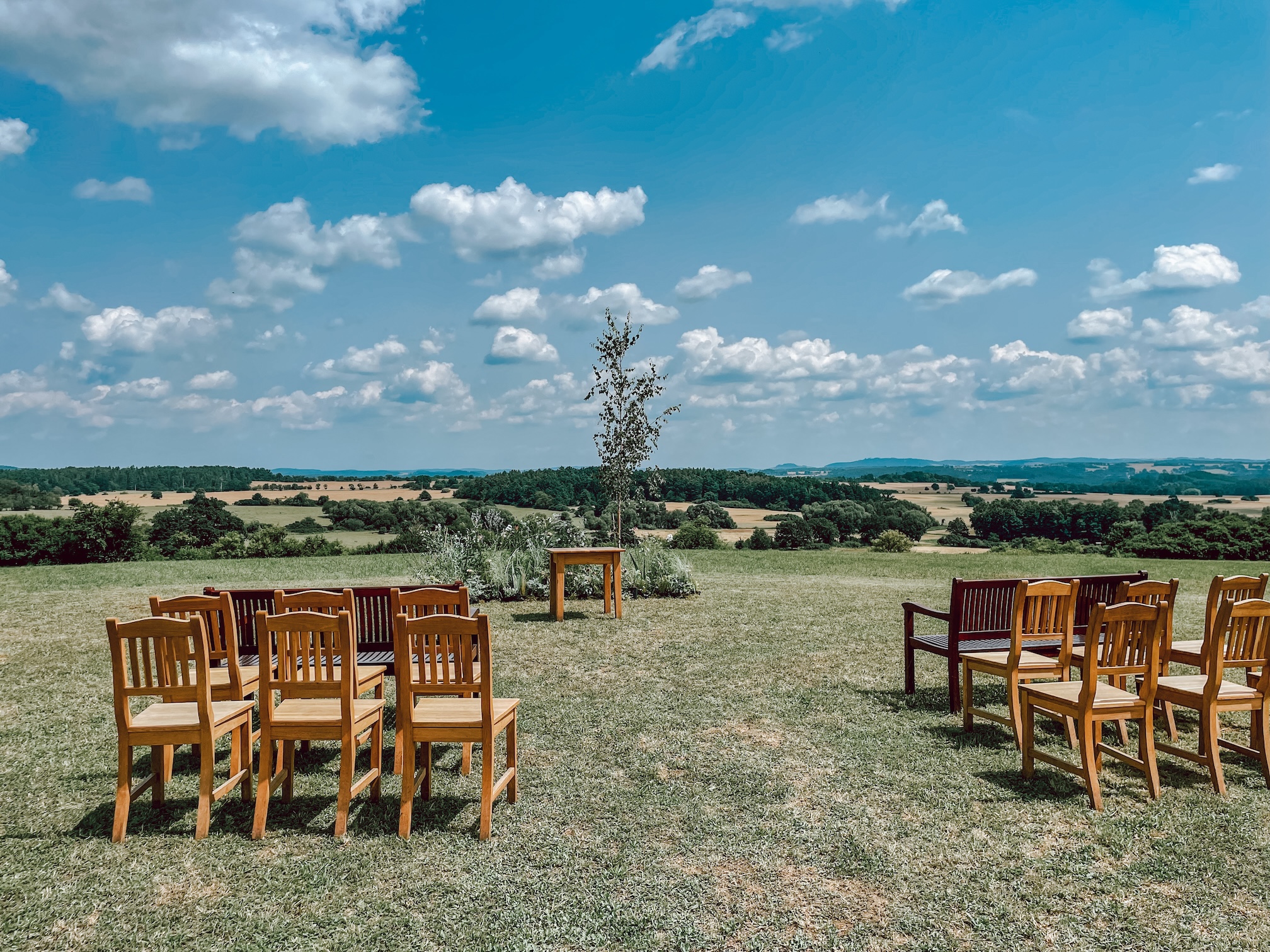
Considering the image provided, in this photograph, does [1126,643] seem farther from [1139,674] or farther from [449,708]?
[449,708]

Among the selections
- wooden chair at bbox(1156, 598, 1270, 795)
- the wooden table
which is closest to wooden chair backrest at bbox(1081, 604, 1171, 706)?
wooden chair at bbox(1156, 598, 1270, 795)

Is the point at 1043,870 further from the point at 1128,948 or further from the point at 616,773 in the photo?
the point at 616,773

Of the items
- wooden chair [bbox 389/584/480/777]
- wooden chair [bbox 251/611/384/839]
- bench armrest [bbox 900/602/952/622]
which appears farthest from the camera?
bench armrest [bbox 900/602/952/622]

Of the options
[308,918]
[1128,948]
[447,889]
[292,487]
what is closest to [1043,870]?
[1128,948]

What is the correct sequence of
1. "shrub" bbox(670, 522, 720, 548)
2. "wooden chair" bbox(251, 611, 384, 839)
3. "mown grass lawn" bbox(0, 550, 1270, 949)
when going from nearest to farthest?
1. "mown grass lawn" bbox(0, 550, 1270, 949)
2. "wooden chair" bbox(251, 611, 384, 839)
3. "shrub" bbox(670, 522, 720, 548)

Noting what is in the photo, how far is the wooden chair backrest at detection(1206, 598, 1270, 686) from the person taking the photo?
4.84m

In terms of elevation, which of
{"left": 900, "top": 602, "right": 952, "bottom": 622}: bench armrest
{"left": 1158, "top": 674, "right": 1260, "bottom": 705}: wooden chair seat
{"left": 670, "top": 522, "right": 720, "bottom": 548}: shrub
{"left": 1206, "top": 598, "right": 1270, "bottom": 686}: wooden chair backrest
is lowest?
Answer: {"left": 670, "top": 522, "right": 720, "bottom": 548}: shrub

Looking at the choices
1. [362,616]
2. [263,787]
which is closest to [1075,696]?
[263,787]

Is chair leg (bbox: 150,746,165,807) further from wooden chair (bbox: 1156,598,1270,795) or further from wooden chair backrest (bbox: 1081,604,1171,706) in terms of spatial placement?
wooden chair (bbox: 1156,598,1270,795)

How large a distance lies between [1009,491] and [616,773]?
176ft

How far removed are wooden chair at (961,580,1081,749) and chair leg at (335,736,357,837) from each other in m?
4.40

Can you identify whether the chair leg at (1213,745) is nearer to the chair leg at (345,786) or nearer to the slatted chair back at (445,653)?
the slatted chair back at (445,653)

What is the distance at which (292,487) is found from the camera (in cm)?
4762

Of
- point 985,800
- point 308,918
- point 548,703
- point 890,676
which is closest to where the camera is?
point 308,918
